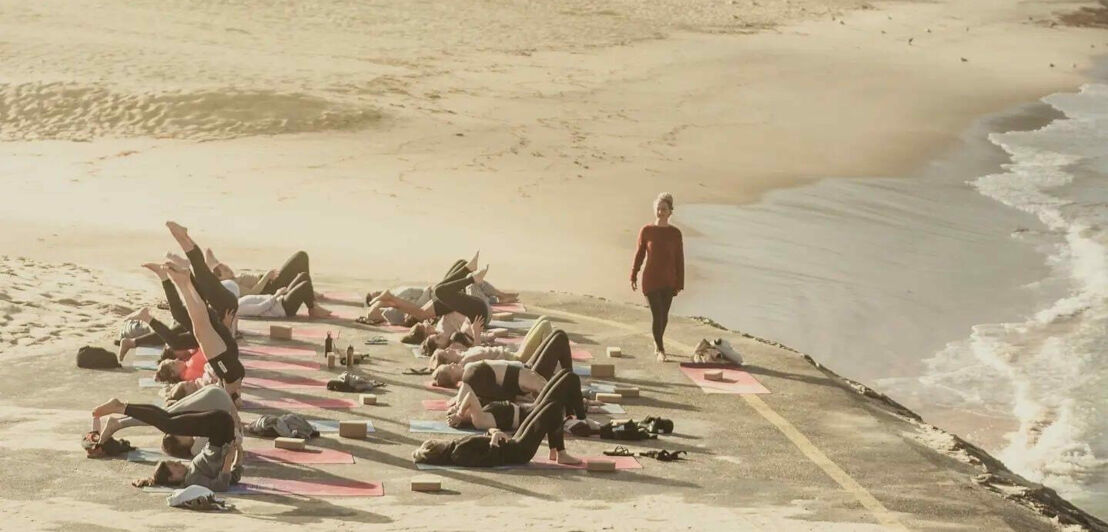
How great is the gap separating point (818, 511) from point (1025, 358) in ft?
42.1

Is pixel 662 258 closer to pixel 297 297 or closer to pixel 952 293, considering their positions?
pixel 297 297

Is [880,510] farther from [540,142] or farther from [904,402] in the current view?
[540,142]

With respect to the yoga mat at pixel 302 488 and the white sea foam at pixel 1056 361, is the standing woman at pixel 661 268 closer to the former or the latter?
the white sea foam at pixel 1056 361

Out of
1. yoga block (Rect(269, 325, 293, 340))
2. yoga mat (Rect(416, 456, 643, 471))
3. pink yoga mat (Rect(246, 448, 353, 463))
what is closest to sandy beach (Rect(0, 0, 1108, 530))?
yoga mat (Rect(416, 456, 643, 471))

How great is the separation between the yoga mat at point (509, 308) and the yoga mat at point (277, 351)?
357cm

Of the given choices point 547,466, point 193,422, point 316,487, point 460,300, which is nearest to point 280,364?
point 460,300

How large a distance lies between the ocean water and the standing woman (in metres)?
4.19

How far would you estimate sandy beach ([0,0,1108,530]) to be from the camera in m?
26.9

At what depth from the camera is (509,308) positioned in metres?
24.4

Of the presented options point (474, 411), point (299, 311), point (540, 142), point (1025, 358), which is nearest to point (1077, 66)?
point (540, 142)

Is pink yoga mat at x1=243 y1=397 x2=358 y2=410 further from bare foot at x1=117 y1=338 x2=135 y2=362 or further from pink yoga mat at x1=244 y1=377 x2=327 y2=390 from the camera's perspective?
bare foot at x1=117 y1=338 x2=135 y2=362

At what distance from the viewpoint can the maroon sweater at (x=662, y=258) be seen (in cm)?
2142

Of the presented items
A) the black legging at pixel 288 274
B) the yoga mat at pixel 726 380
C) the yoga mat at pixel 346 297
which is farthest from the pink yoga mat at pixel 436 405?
the yoga mat at pixel 346 297

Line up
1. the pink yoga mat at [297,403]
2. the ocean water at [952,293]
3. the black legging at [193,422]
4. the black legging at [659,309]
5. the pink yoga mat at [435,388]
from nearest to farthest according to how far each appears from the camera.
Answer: the black legging at [193,422] < the pink yoga mat at [297,403] < the pink yoga mat at [435,388] < the black legging at [659,309] < the ocean water at [952,293]
